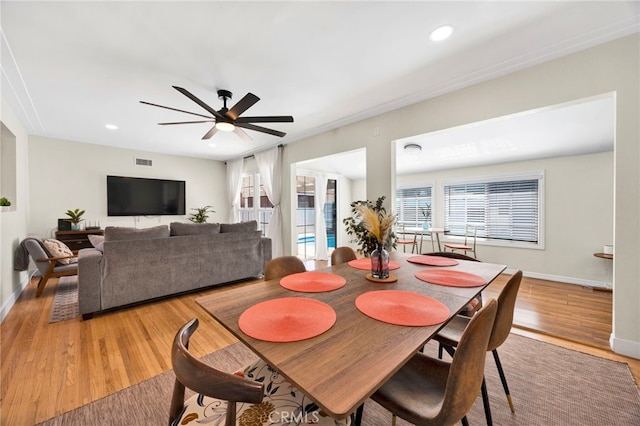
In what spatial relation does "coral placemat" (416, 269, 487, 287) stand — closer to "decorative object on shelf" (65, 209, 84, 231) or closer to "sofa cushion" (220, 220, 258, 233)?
"sofa cushion" (220, 220, 258, 233)

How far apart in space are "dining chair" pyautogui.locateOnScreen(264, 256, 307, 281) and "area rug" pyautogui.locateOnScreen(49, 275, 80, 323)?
8.23 ft

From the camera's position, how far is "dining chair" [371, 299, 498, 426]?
31.7 inches

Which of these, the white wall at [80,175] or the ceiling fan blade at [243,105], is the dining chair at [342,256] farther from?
the white wall at [80,175]

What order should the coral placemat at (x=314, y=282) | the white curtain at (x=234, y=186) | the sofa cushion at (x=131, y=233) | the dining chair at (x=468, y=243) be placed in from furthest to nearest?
the white curtain at (x=234, y=186), the dining chair at (x=468, y=243), the sofa cushion at (x=131, y=233), the coral placemat at (x=314, y=282)

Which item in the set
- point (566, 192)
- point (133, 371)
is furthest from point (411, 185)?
point (133, 371)

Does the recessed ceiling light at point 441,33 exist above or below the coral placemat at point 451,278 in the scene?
above

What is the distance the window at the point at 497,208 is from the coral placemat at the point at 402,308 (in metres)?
4.21

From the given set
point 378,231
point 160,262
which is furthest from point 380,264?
point 160,262

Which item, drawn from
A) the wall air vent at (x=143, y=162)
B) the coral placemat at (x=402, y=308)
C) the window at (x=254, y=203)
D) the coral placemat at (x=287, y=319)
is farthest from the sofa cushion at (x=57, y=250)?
Result: the coral placemat at (x=402, y=308)

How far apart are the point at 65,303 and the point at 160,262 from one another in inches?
48.0

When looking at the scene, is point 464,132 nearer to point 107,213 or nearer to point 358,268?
point 358,268

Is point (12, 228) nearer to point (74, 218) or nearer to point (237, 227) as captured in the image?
point (74, 218)

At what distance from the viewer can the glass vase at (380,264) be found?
1.53 meters

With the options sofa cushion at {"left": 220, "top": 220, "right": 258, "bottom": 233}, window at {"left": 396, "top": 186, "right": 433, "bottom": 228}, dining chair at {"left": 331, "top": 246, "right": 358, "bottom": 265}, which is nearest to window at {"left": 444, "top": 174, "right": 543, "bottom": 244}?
window at {"left": 396, "top": 186, "right": 433, "bottom": 228}
